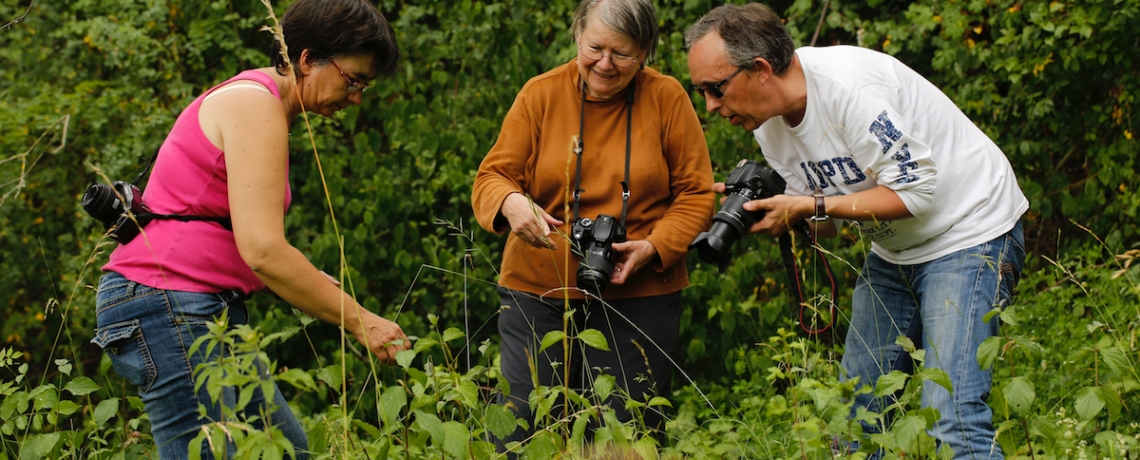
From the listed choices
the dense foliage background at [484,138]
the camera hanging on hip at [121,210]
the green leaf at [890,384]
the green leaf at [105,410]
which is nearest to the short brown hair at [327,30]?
the camera hanging on hip at [121,210]

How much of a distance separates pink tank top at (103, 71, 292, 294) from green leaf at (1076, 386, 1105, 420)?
63.3 inches

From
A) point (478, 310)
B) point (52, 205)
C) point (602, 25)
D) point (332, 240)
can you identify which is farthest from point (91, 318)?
point (602, 25)

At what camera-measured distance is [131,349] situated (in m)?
1.96

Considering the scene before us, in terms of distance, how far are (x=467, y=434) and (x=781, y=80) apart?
1228 mm

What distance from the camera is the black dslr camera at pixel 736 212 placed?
97.7 inches

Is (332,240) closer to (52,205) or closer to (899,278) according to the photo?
(52,205)

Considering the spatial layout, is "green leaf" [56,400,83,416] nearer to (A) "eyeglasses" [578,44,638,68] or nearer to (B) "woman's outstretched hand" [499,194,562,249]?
(B) "woman's outstretched hand" [499,194,562,249]

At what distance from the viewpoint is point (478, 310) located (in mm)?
4664

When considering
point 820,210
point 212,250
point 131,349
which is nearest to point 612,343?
point 820,210

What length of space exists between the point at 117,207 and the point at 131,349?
299 mm

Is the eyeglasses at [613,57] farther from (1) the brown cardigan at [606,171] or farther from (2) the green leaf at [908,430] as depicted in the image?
(2) the green leaf at [908,430]

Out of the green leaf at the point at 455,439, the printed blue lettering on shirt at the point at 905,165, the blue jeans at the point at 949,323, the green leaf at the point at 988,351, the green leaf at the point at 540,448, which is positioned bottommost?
the blue jeans at the point at 949,323

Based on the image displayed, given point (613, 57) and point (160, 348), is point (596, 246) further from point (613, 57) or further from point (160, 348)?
point (160, 348)

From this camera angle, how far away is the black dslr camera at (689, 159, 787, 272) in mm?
2480
